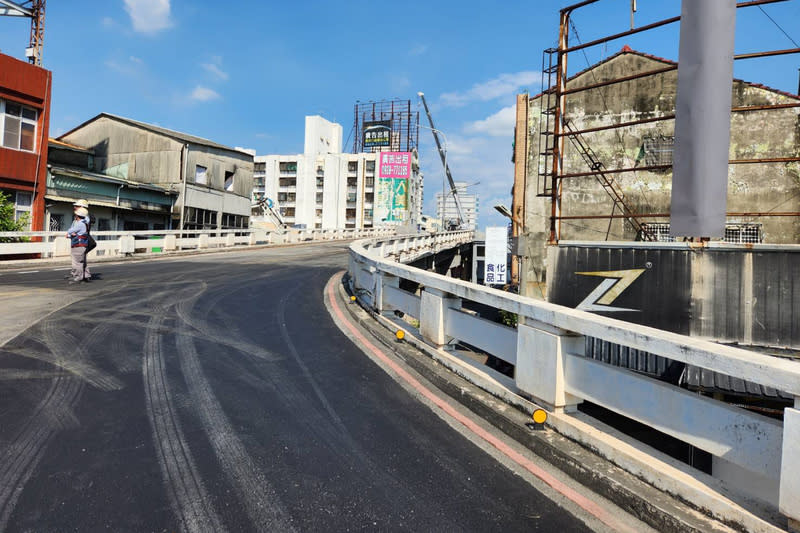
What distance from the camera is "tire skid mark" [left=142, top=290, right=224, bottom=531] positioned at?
2.92 m

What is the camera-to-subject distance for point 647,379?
3404 mm

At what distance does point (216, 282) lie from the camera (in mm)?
13328

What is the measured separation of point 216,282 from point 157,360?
25.2 feet

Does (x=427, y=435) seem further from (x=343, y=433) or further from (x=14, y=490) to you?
(x=14, y=490)

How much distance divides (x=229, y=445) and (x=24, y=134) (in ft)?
81.0

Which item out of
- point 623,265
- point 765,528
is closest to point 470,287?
point 765,528

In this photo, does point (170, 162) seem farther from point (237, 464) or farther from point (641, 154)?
point (237, 464)

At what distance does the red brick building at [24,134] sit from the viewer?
20.8 metres

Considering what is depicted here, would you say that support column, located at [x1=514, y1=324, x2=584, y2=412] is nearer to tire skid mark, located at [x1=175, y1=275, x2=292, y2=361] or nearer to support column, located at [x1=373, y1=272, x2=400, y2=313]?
tire skid mark, located at [x1=175, y1=275, x2=292, y2=361]

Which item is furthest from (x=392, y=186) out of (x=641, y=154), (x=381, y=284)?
(x=381, y=284)

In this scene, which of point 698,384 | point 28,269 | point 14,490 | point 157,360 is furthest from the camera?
point 28,269

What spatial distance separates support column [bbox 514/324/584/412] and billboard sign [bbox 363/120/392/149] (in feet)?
308

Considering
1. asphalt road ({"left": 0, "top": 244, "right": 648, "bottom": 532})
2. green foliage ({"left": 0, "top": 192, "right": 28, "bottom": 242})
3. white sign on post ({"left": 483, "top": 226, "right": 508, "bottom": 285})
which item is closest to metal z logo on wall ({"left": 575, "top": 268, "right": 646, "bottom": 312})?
white sign on post ({"left": 483, "top": 226, "right": 508, "bottom": 285})

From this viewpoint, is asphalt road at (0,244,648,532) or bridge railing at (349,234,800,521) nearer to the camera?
bridge railing at (349,234,800,521)
